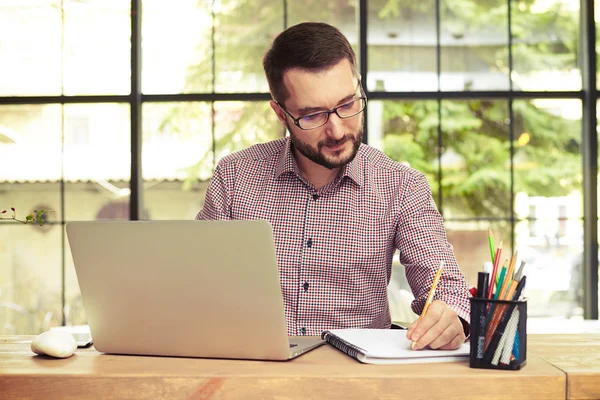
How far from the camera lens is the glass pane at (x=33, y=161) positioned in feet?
15.8

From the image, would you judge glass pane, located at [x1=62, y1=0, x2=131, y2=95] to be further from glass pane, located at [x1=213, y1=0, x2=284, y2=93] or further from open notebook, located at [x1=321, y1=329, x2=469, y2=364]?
open notebook, located at [x1=321, y1=329, x2=469, y2=364]

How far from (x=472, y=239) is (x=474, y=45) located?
128 centimetres

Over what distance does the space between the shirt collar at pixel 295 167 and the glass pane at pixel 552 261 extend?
3.04m

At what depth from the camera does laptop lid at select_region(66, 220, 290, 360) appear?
131 centimetres

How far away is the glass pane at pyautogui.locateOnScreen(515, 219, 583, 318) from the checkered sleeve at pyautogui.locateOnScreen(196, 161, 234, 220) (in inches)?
124

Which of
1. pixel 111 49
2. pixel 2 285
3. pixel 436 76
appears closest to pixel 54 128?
pixel 111 49

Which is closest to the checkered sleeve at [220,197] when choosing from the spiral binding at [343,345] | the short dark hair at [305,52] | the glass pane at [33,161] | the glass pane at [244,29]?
the short dark hair at [305,52]

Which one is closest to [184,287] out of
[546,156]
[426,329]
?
[426,329]

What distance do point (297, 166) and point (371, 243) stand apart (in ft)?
1.03

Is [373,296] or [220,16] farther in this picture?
[220,16]

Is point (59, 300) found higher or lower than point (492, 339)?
lower

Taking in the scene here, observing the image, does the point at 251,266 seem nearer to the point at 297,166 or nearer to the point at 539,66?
Result: the point at 297,166

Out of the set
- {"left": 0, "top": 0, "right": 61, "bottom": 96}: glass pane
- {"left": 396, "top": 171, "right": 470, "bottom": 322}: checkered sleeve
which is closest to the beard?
{"left": 396, "top": 171, "right": 470, "bottom": 322}: checkered sleeve

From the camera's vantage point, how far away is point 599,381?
49.4 inches
